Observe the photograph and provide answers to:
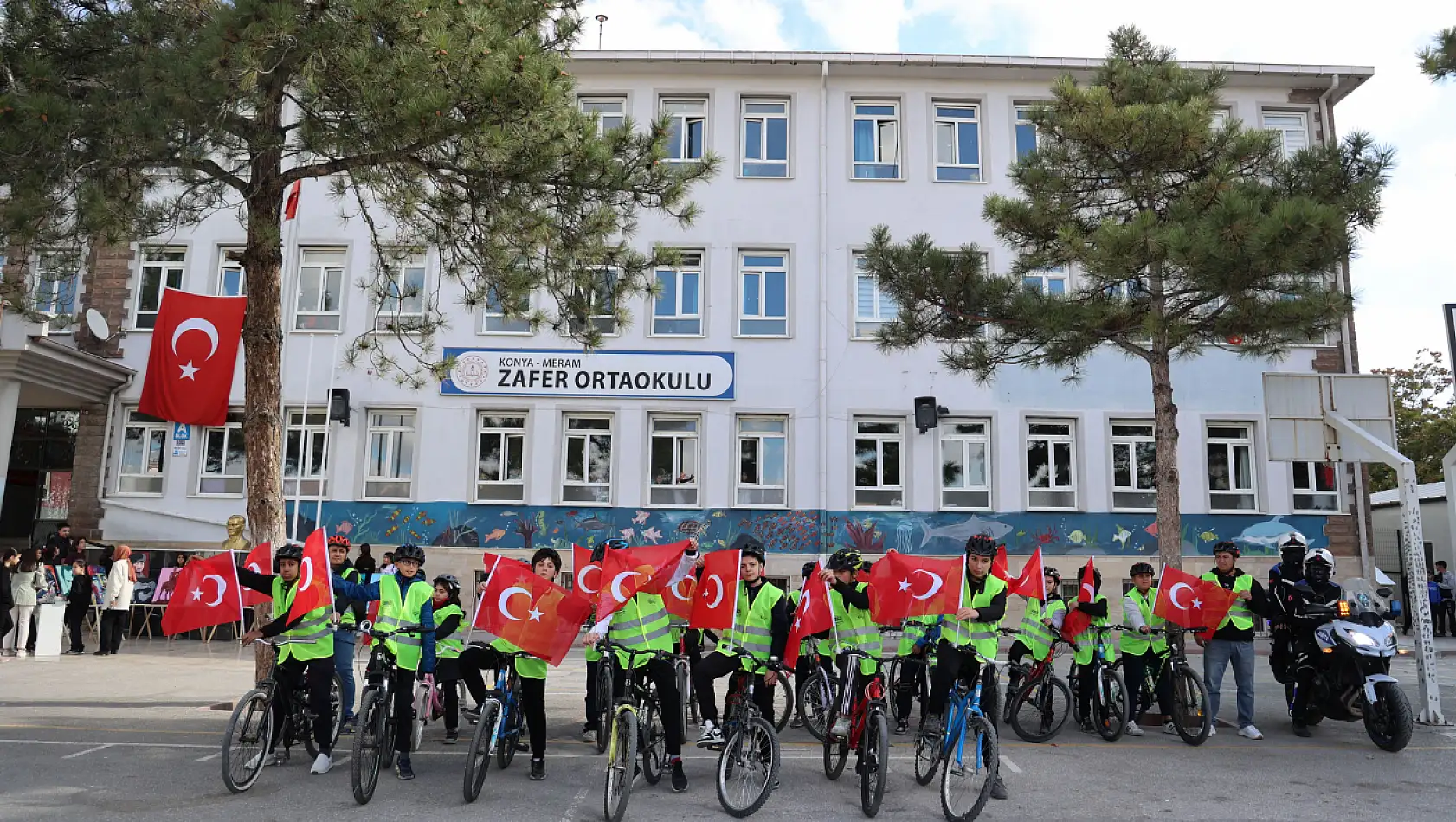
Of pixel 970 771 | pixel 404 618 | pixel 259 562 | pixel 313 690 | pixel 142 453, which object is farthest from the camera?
pixel 142 453

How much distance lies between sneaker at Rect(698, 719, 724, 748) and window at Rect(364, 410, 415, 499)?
14738mm

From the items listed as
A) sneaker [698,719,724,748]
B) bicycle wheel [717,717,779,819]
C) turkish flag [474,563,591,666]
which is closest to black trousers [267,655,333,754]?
turkish flag [474,563,591,666]

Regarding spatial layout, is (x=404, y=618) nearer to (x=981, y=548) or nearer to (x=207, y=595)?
(x=207, y=595)

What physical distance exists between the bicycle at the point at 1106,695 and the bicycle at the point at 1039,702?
0.83ft

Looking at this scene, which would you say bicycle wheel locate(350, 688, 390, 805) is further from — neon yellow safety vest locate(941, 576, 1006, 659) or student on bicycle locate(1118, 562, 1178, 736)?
student on bicycle locate(1118, 562, 1178, 736)

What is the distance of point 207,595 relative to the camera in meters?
7.97

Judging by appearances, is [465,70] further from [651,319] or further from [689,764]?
[651,319]

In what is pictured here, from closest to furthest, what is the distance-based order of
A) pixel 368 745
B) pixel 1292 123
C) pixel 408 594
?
pixel 368 745 → pixel 408 594 → pixel 1292 123

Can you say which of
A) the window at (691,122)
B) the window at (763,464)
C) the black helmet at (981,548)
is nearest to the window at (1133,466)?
the window at (763,464)

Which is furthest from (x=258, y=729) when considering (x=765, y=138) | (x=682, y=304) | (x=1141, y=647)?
(x=765, y=138)

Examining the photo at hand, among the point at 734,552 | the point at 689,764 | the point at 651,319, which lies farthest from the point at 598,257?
the point at 651,319

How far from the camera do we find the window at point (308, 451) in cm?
2150

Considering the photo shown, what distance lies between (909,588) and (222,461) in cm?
1802

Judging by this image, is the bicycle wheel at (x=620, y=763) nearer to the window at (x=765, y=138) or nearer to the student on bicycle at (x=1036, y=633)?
the student on bicycle at (x=1036, y=633)
